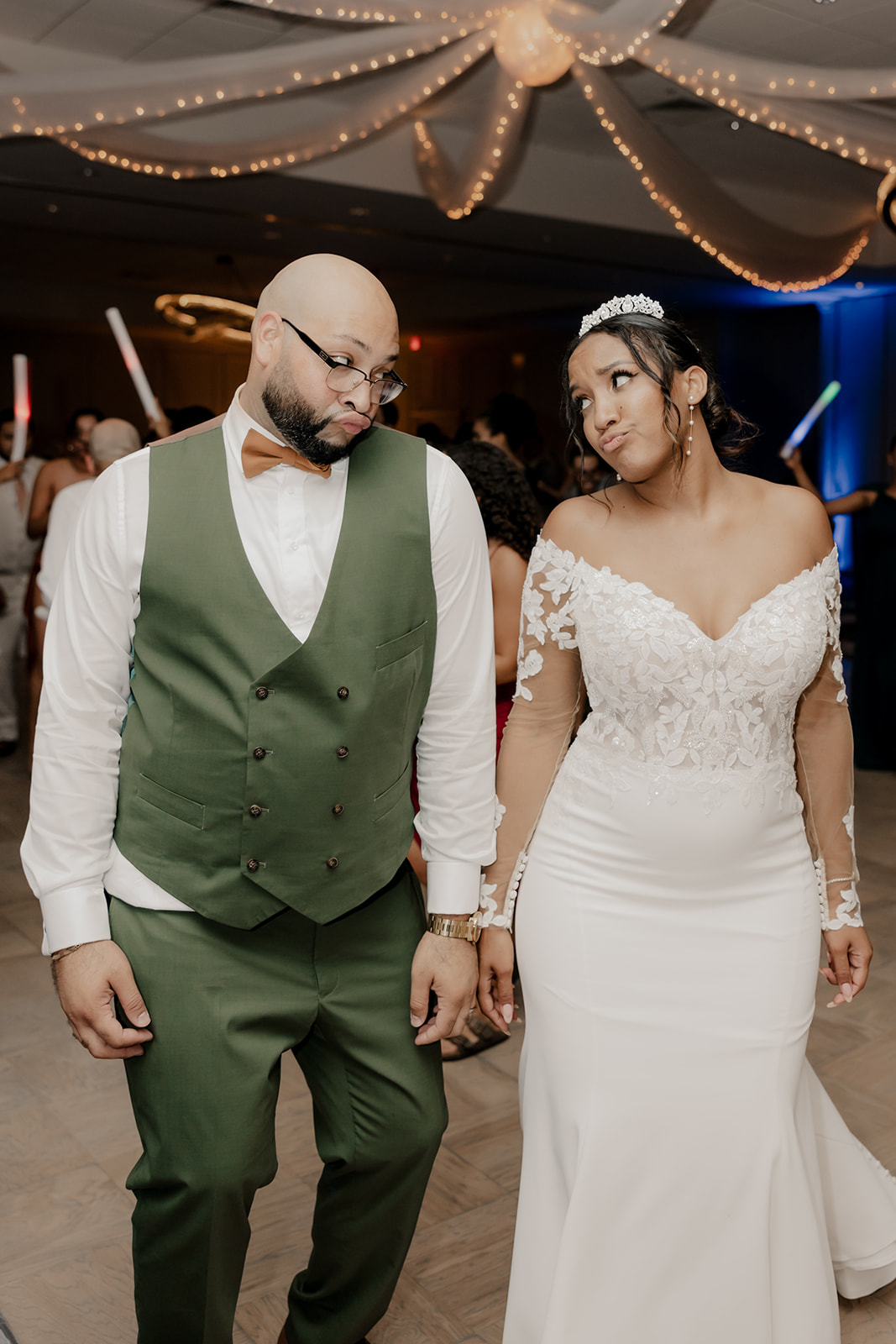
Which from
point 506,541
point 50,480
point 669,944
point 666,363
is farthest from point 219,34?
point 669,944

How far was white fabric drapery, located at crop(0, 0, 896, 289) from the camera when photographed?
411 centimetres

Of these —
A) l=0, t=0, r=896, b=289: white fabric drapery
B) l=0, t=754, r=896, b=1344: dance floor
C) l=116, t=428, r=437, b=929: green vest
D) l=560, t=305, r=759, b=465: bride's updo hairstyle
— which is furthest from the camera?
l=0, t=0, r=896, b=289: white fabric drapery

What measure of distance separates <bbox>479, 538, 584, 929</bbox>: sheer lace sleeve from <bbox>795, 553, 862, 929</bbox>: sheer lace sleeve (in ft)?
1.25

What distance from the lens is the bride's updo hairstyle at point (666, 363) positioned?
172 cm

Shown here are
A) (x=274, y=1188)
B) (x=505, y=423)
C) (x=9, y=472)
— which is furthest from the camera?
(x=9, y=472)

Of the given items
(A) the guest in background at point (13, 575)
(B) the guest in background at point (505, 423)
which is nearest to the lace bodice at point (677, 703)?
(B) the guest in background at point (505, 423)

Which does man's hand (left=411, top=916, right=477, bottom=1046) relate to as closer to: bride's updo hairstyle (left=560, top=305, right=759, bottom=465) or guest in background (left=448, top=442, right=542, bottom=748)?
bride's updo hairstyle (left=560, top=305, right=759, bottom=465)

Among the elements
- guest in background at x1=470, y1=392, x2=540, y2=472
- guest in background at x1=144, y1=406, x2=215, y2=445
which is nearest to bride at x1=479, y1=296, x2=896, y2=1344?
guest in background at x1=144, y1=406, x2=215, y2=445

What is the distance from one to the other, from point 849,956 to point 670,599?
67 centimetres

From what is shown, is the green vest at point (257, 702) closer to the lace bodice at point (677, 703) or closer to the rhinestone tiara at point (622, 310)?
the lace bodice at point (677, 703)

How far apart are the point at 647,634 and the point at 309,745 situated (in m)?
0.57

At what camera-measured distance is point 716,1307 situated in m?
1.60

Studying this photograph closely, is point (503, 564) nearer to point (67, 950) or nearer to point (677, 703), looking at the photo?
point (677, 703)

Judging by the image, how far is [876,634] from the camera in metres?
5.95
